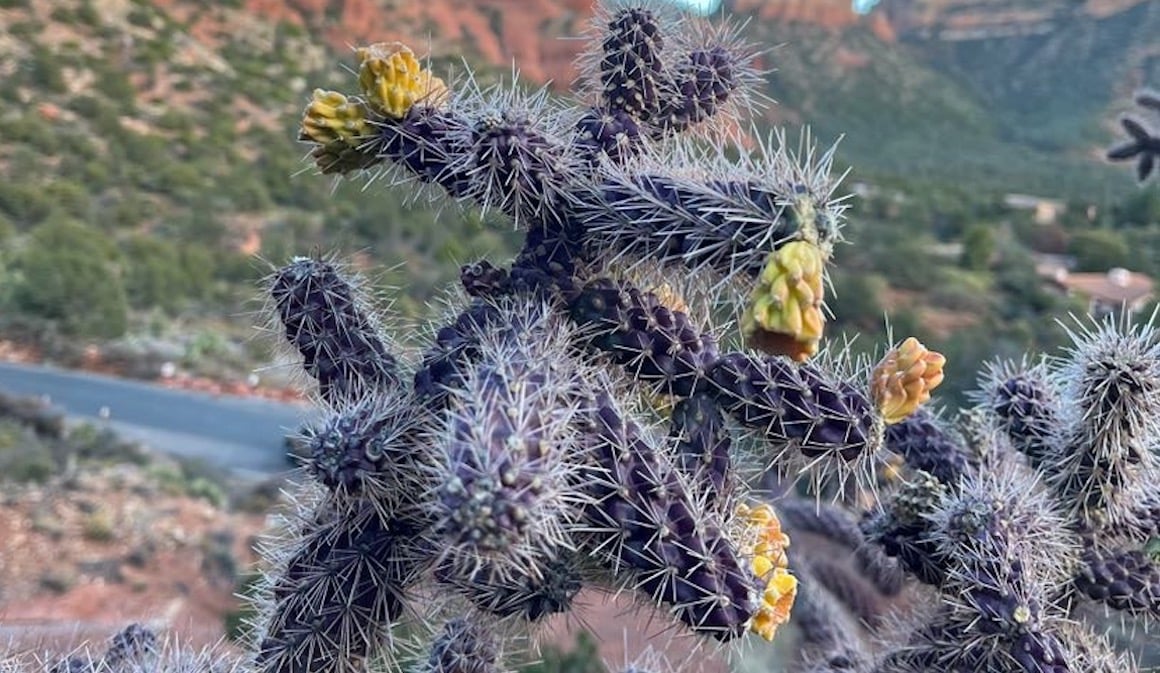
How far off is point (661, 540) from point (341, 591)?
501 mm

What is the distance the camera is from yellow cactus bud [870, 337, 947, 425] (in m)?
1.31

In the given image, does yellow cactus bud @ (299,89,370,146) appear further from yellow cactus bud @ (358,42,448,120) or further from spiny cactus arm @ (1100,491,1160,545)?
spiny cactus arm @ (1100,491,1160,545)

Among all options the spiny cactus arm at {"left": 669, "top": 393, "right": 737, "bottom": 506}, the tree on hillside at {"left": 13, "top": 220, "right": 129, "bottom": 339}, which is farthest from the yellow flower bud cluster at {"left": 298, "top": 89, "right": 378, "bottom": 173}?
the tree on hillside at {"left": 13, "top": 220, "right": 129, "bottom": 339}

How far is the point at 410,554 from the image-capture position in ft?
4.39

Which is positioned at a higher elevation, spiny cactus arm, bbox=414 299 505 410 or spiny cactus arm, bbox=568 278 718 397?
spiny cactus arm, bbox=568 278 718 397

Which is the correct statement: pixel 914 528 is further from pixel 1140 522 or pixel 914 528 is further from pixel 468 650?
pixel 468 650

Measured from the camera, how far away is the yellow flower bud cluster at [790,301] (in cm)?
100

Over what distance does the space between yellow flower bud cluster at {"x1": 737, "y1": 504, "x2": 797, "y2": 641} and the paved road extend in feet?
24.4

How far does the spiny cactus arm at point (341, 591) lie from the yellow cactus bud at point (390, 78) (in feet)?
1.84

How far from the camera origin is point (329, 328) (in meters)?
1.49

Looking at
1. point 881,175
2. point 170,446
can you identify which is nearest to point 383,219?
point 170,446

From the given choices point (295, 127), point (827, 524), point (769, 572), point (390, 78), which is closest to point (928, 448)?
point (769, 572)

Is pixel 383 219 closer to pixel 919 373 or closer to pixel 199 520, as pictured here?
pixel 199 520

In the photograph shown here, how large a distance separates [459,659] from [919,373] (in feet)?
2.74
